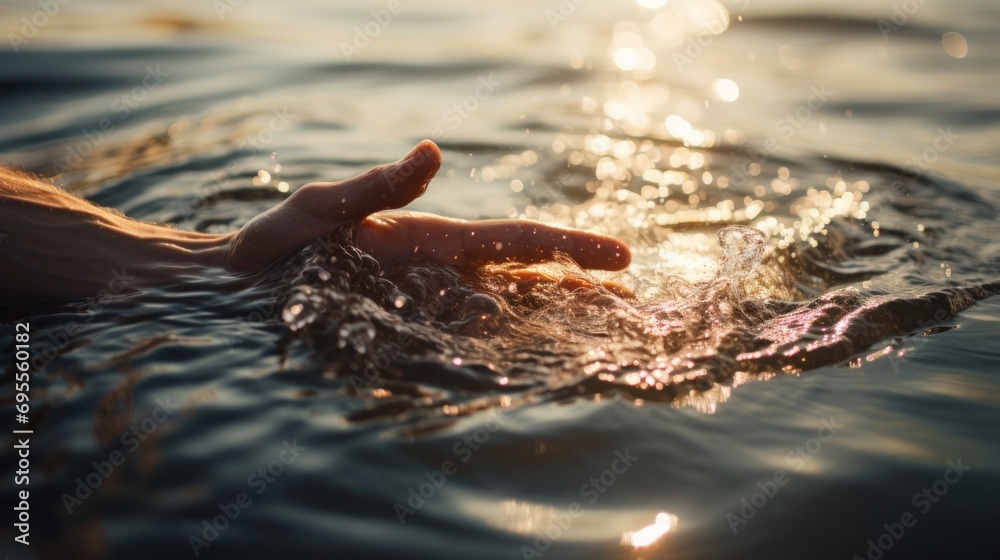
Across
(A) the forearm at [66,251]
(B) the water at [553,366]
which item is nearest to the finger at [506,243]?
(B) the water at [553,366]

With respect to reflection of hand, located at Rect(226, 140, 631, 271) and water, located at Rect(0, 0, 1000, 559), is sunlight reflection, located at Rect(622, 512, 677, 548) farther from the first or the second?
reflection of hand, located at Rect(226, 140, 631, 271)

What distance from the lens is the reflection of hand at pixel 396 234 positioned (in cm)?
319

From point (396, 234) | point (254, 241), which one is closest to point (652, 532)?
point (396, 234)

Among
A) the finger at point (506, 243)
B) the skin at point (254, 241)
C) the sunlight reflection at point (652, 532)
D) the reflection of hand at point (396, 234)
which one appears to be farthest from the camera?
the finger at point (506, 243)

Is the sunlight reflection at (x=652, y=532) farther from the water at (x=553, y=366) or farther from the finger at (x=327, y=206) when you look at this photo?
the finger at (x=327, y=206)

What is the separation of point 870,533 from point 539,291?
5.45 ft

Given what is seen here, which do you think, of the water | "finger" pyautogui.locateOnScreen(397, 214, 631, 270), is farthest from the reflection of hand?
the water

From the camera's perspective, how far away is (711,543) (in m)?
2.21

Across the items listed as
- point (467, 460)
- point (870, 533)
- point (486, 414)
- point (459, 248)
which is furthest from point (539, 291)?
point (870, 533)

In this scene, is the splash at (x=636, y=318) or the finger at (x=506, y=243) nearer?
the splash at (x=636, y=318)

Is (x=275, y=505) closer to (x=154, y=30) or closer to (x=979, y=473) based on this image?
(x=979, y=473)

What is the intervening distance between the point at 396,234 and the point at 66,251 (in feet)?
4.49

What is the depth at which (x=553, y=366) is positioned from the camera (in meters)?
2.94

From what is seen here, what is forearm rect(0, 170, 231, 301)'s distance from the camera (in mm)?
3336
